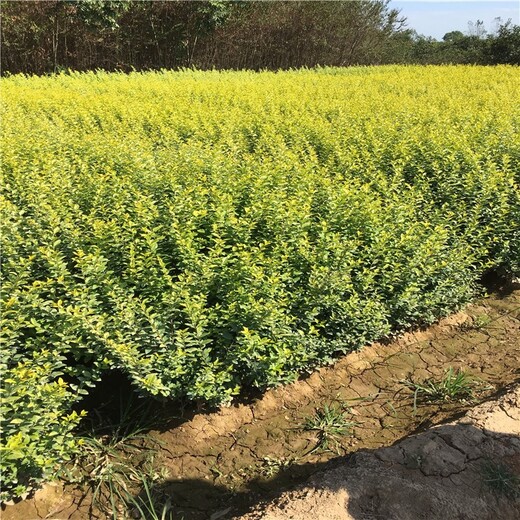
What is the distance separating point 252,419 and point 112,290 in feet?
4.06

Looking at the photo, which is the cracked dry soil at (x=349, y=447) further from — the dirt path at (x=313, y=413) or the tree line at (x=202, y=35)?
the tree line at (x=202, y=35)

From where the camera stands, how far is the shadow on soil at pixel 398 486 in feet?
7.05

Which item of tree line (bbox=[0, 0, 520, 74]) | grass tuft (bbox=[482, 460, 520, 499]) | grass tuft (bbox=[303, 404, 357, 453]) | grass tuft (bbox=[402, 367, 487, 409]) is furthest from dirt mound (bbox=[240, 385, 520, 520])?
tree line (bbox=[0, 0, 520, 74])

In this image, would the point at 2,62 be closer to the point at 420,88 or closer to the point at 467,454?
the point at 420,88

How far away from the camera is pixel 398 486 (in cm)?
223

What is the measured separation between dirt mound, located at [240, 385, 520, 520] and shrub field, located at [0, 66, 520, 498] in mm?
710

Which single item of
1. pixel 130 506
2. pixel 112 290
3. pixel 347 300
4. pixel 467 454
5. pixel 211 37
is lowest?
pixel 130 506

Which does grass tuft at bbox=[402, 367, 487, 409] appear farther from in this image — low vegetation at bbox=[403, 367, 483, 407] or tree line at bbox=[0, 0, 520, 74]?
tree line at bbox=[0, 0, 520, 74]

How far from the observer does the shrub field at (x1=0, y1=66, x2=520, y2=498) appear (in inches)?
97.9

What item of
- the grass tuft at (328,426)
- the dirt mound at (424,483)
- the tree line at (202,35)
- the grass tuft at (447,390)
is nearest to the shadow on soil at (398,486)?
the dirt mound at (424,483)

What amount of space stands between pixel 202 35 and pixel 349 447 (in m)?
20.4

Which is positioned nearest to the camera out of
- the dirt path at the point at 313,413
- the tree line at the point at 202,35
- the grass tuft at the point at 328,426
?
the dirt path at the point at 313,413

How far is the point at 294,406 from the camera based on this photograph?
10.4ft

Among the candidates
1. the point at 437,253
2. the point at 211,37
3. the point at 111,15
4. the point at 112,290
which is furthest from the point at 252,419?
the point at 211,37
